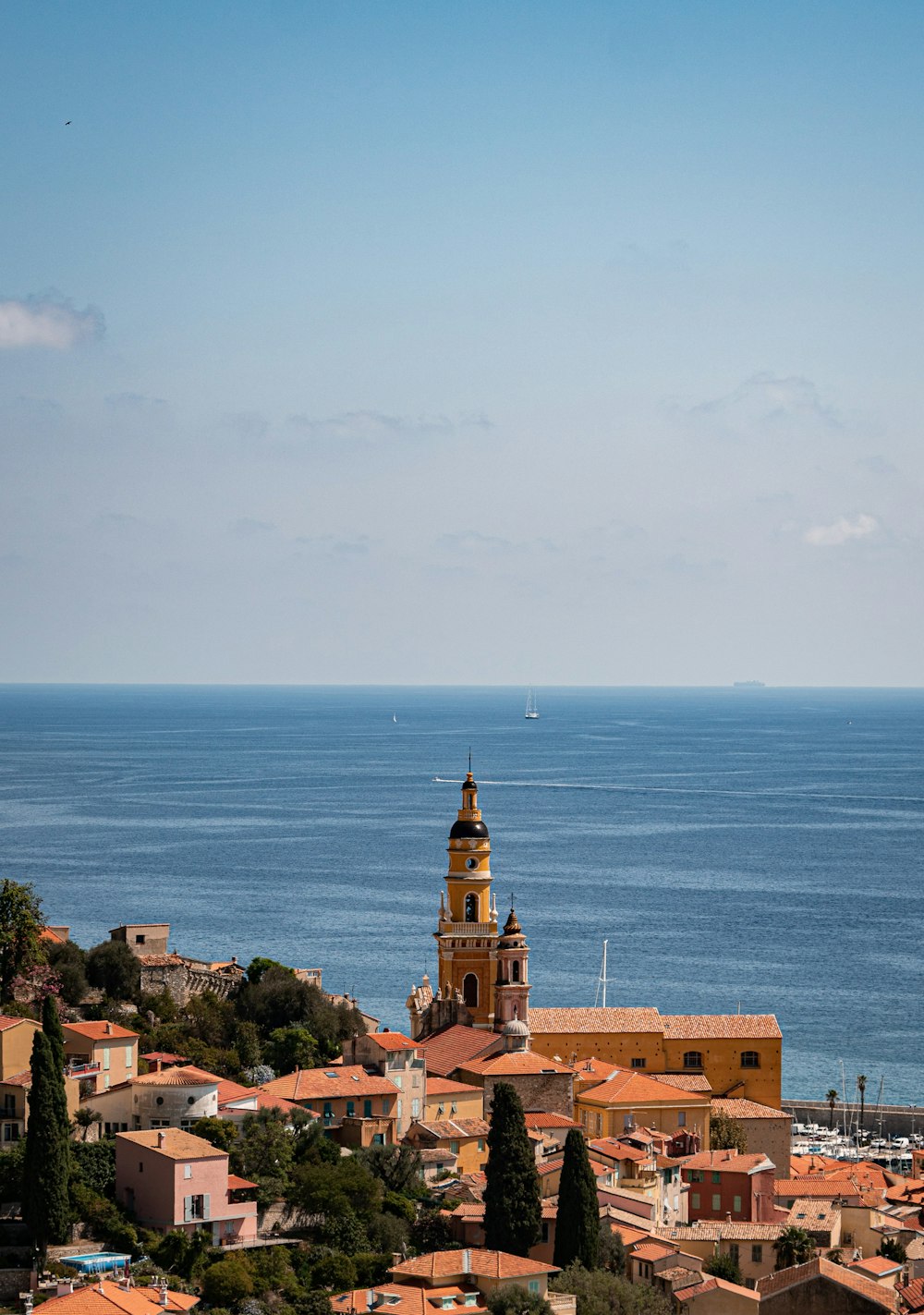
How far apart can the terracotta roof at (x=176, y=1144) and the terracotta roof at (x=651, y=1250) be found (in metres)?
8.85

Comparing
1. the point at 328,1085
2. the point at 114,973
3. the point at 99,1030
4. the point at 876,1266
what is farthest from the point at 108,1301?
the point at 876,1266

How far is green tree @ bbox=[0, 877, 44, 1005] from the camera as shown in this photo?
158 ft

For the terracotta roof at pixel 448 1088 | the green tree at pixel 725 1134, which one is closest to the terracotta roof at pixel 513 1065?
the terracotta roof at pixel 448 1088

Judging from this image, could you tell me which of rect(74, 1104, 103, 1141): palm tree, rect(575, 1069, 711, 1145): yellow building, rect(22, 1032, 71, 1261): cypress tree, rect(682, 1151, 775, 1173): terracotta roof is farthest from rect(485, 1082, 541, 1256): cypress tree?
rect(575, 1069, 711, 1145): yellow building

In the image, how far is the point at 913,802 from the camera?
591 feet

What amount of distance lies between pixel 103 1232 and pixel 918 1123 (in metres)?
34.6

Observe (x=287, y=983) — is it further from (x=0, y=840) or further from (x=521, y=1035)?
(x=0, y=840)

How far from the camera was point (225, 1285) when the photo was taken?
121ft

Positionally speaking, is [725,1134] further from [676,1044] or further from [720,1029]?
[720,1029]

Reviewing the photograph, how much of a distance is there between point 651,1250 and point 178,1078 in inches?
417

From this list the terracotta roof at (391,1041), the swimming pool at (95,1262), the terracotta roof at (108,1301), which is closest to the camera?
the terracotta roof at (108,1301)

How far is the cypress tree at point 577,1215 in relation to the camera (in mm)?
40219

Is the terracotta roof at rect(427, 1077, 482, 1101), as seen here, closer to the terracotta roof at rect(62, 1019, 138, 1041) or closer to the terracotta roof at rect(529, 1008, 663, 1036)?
the terracotta roof at rect(529, 1008, 663, 1036)

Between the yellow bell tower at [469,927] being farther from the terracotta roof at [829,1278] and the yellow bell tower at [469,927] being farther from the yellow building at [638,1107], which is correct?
the terracotta roof at [829,1278]
